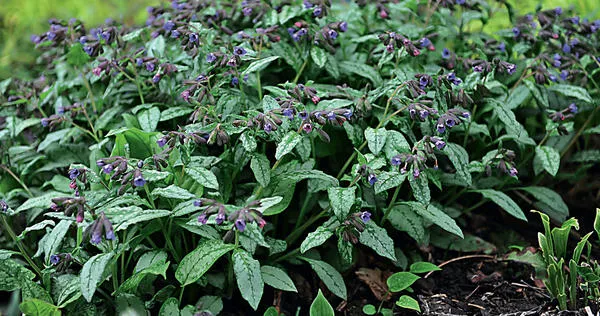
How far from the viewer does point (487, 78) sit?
3.04 meters

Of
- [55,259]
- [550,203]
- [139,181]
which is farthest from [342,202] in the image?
[550,203]

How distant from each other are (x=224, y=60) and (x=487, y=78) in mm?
1221

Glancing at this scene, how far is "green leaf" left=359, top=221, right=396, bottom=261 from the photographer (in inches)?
104

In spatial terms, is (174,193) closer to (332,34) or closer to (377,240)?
(377,240)

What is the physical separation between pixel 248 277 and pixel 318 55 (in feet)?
3.67

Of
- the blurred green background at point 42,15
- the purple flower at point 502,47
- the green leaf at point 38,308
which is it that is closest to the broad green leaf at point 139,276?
the green leaf at point 38,308

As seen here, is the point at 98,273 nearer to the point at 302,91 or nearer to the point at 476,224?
the point at 302,91

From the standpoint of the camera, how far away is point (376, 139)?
265cm

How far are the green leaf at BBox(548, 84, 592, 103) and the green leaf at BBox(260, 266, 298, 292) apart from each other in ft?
5.56

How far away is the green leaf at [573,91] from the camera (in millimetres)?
3180

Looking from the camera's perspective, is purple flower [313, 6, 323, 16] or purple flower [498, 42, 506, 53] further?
purple flower [498, 42, 506, 53]

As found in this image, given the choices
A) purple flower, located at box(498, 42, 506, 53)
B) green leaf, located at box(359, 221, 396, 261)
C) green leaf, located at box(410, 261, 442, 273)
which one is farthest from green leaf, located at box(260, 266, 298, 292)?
purple flower, located at box(498, 42, 506, 53)

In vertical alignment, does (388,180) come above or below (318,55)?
below

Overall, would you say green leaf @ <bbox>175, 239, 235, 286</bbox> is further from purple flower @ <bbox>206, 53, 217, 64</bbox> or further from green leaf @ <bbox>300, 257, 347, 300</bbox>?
purple flower @ <bbox>206, 53, 217, 64</bbox>
